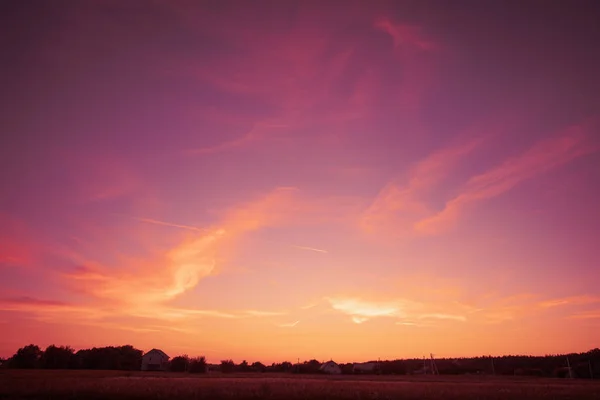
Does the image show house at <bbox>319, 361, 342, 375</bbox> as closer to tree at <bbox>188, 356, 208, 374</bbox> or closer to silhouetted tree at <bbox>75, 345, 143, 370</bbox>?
tree at <bbox>188, 356, 208, 374</bbox>

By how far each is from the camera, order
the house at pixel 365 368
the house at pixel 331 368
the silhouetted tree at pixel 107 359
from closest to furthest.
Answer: the silhouetted tree at pixel 107 359, the house at pixel 331 368, the house at pixel 365 368

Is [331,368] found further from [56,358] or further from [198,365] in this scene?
[56,358]

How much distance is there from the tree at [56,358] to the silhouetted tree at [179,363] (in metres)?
27.1

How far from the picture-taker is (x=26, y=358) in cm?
10981

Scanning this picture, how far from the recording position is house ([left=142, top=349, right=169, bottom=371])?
382ft

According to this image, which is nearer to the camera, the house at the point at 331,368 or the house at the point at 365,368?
the house at the point at 331,368

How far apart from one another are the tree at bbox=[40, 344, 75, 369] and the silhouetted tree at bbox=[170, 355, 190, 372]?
88.8 feet

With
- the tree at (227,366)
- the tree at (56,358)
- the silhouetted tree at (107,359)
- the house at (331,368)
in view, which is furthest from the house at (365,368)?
the tree at (56,358)

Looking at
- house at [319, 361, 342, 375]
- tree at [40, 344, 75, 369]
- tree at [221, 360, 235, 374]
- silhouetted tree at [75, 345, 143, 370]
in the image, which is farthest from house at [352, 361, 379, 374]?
tree at [40, 344, 75, 369]

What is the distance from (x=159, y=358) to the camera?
391 feet

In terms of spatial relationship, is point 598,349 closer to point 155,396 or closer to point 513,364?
point 513,364

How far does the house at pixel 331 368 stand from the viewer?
130 meters

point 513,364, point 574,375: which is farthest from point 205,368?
point 513,364

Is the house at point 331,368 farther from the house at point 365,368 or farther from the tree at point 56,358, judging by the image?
the tree at point 56,358
